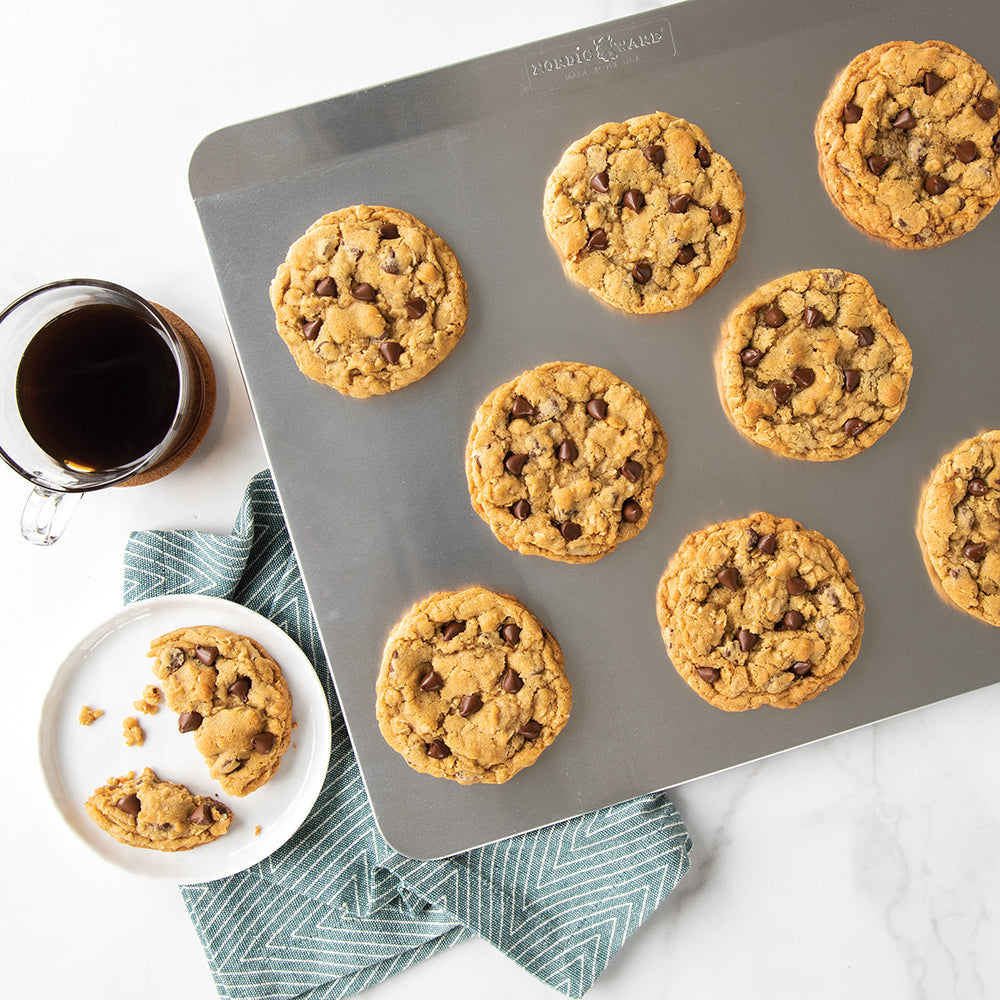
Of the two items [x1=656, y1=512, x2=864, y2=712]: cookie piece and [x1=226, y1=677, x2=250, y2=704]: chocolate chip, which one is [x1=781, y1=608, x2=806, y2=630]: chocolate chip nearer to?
[x1=656, y1=512, x2=864, y2=712]: cookie piece

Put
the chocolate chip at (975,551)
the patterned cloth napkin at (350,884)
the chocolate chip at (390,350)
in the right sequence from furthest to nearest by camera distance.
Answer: the patterned cloth napkin at (350,884)
the chocolate chip at (975,551)
the chocolate chip at (390,350)

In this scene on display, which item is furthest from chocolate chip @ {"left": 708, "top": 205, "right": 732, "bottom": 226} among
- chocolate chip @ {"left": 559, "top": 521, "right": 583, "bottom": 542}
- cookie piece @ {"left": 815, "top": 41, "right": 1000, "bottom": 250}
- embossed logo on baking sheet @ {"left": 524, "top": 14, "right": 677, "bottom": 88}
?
chocolate chip @ {"left": 559, "top": 521, "right": 583, "bottom": 542}

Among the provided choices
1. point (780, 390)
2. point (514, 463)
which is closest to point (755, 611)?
point (780, 390)

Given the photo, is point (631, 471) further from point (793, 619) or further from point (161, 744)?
point (161, 744)

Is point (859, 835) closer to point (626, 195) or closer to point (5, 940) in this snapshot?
point (626, 195)

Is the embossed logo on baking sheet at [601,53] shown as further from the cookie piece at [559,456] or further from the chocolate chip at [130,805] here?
the chocolate chip at [130,805]

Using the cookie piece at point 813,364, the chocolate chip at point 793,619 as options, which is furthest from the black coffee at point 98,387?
the chocolate chip at point 793,619
